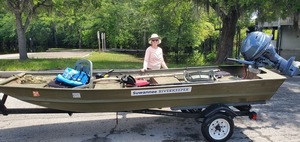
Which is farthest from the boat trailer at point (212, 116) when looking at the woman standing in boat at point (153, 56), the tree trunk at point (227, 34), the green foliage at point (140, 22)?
the tree trunk at point (227, 34)

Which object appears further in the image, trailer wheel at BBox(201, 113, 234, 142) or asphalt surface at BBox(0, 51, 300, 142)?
asphalt surface at BBox(0, 51, 300, 142)

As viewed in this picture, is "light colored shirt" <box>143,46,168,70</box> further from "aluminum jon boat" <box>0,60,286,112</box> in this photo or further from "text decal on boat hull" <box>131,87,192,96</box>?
"text decal on boat hull" <box>131,87,192,96</box>

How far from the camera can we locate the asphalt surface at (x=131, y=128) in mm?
4703

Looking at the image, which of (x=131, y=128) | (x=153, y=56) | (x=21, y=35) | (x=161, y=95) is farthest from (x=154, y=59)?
(x=21, y=35)

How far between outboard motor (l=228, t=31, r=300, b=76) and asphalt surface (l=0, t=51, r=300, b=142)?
1.09m

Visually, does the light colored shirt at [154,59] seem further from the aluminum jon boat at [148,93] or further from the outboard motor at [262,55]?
the outboard motor at [262,55]

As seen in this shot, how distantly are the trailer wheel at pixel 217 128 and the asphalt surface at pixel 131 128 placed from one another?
0.24m

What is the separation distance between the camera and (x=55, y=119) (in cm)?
566

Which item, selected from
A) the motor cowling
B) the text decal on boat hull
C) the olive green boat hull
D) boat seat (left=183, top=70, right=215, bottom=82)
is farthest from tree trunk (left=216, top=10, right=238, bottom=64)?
the text decal on boat hull

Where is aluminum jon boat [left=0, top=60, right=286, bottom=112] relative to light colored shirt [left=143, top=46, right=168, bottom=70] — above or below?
below

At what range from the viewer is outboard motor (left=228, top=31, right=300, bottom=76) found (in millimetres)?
5391

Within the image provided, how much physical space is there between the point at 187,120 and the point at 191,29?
17185 millimetres

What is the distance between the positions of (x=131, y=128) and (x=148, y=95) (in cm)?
127

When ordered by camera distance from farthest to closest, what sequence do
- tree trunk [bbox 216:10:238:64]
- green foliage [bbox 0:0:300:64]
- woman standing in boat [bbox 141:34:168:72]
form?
Result: tree trunk [bbox 216:10:238:64]
green foliage [bbox 0:0:300:64]
woman standing in boat [bbox 141:34:168:72]
